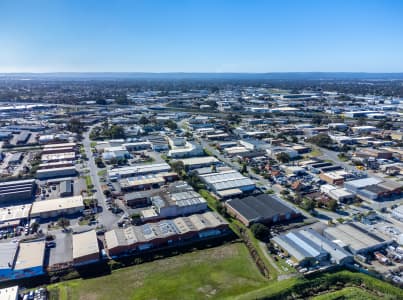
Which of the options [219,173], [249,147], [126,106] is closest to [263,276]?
[219,173]

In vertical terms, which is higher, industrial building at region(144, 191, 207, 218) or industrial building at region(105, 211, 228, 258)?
industrial building at region(144, 191, 207, 218)

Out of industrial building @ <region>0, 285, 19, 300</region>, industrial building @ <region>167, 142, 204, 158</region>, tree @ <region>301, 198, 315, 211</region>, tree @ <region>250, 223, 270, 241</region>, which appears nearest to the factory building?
industrial building @ <region>0, 285, 19, 300</region>

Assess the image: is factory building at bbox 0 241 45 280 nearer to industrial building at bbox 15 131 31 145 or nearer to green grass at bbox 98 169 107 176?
green grass at bbox 98 169 107 176

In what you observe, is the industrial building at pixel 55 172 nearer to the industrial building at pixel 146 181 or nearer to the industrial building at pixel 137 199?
the industrial building at pixel 146 181

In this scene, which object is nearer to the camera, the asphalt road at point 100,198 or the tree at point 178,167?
the asphalt road at point 100,198

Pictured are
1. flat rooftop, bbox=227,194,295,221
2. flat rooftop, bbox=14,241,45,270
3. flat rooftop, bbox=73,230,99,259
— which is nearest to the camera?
flat rooftop, bbox=14,241,45,270

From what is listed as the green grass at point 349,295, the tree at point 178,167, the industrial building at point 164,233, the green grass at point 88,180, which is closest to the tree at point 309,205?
the industrial building at point 164,233

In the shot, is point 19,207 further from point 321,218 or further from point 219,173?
point 321,218
